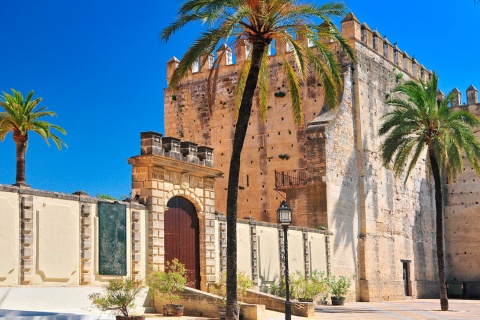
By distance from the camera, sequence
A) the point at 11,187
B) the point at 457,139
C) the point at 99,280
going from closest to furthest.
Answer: the point at 11,187 → the point at 99,280 → the point at 457,139

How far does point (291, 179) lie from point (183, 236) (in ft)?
42.2

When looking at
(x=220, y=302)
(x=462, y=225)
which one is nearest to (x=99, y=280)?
(x=220, y=302)

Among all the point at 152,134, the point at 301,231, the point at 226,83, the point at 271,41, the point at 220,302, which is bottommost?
the point at 220,302

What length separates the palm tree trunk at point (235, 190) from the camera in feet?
56.7

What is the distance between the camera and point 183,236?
2338 centimetres

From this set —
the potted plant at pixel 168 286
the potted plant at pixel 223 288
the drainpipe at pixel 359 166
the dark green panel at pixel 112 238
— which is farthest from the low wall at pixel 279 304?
the drainpipe at pixel 359 166

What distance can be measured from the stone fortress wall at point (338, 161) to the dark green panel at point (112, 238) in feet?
46.6

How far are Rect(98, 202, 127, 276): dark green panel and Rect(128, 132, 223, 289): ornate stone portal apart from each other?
117 cm

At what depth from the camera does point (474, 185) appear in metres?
44.4

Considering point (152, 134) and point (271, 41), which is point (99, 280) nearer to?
point (152, 134)

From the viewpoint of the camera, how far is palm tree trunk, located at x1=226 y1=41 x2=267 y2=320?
56.7 feet

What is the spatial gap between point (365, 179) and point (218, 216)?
527 inches

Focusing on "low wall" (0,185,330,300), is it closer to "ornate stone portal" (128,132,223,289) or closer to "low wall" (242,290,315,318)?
"ornate stone portal" (128,132,223,289)

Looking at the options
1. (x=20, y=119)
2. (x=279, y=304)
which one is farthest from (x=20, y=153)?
(x=279, y=304)
